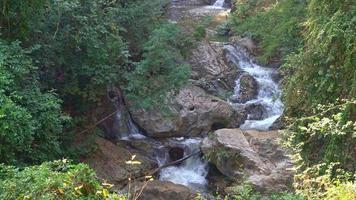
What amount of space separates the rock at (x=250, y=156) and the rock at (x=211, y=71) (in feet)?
8.29

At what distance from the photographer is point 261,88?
1412 cm

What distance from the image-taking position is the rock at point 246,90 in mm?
13992

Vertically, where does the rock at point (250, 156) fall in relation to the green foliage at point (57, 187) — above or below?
below

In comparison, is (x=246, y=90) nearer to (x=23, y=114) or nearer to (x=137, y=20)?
(x=137, y=20)

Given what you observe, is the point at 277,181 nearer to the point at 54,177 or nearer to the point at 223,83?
the point at 223,83

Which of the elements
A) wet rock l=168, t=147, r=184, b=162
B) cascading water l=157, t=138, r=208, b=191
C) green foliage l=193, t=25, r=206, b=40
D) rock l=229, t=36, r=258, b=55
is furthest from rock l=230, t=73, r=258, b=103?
wet rock l=168, t=147, r=184, b=162

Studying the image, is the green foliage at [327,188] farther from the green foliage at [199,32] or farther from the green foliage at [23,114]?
the green foliage at [199,32]

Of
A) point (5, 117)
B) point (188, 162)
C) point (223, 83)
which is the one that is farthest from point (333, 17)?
point (223, 83)

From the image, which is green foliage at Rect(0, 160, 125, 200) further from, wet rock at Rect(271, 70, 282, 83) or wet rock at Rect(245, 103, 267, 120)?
wet rock at Rect(271, 70, 282, 83)

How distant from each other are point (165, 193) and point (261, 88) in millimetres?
5484

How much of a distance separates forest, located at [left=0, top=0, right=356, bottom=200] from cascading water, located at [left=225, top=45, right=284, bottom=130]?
5cm

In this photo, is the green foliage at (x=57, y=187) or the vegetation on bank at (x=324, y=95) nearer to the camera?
the green foliage at (x=57, y=187)

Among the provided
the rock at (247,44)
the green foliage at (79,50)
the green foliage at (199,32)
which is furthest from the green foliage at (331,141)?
the rock at (247,44)

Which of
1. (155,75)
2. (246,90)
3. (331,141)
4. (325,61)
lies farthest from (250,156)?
(325,61)
